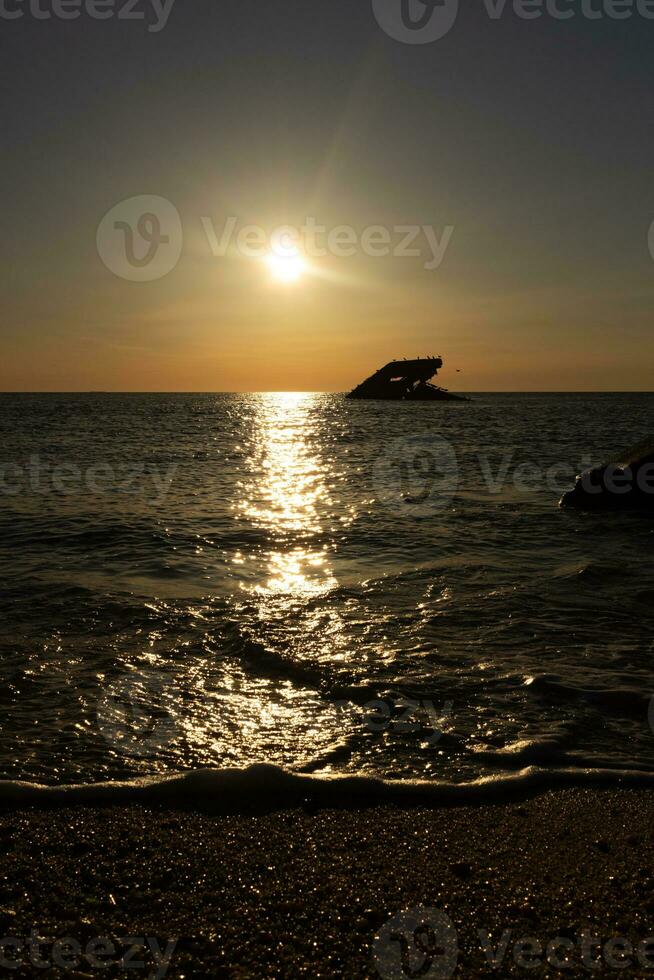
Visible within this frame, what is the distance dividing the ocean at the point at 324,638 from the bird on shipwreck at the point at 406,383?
77.4 meters

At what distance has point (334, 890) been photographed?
2535mm

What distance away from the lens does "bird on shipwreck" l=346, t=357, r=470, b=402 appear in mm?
88500

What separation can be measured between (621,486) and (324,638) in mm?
9492

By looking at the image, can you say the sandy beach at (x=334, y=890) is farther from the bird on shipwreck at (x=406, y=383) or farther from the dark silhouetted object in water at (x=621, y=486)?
the bird on shipwreck at (x=406, y=383)


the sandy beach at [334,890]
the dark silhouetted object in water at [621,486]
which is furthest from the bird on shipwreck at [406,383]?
the sandy beach at [334,890]

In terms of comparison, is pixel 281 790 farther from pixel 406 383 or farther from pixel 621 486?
pixel 406 383

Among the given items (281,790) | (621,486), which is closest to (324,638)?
(281,790)

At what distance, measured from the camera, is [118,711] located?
14.1 ft

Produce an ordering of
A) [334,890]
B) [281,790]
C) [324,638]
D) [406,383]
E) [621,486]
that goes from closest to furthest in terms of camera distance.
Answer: [334,890], [281,790], [324,638], [621,486], [406,383]

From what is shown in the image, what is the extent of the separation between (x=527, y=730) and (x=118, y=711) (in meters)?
2.74

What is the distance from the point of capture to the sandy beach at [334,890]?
87.7 inches

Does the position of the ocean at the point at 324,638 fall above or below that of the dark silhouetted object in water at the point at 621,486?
below

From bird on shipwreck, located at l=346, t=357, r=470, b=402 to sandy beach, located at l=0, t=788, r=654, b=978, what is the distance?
87.4 meters

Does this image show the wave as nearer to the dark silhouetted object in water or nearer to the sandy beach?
the sandy beach
